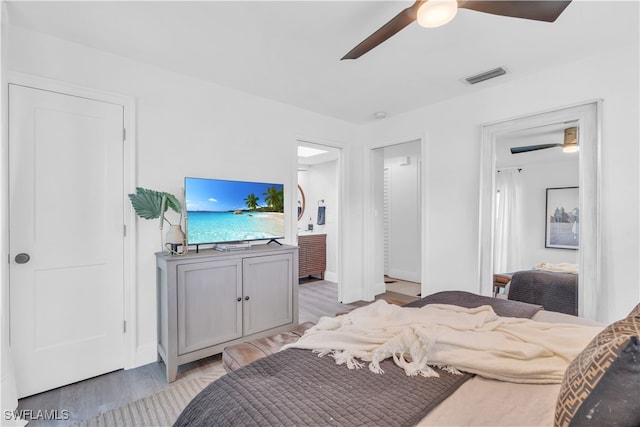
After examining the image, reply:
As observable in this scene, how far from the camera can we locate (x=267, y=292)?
109 inches

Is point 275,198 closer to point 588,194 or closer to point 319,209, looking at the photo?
point 319,209

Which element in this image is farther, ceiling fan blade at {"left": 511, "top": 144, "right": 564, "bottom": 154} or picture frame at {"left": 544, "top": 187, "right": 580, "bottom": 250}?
ceiling fan blade at {"left": 511, "top": 144, "right": 564, "bottom": 154}

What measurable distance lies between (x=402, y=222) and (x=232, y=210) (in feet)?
11.9

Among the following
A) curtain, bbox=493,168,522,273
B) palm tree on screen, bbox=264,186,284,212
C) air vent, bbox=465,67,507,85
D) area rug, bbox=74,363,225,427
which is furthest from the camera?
palm tree on screen, bbox=264,186,284,212

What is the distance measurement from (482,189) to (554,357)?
2172 millimetres

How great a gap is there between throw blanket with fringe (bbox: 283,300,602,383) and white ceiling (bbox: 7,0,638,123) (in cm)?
180

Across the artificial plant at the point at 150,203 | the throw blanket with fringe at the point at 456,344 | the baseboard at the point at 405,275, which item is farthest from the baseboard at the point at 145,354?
the baseboard at the point at 405,275

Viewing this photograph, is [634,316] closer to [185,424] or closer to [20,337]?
[185,424]

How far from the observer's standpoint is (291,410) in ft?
2.94

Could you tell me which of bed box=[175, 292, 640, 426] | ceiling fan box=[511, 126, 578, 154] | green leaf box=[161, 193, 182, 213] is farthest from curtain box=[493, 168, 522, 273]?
green leaf box=[161, 193, 182, 213]

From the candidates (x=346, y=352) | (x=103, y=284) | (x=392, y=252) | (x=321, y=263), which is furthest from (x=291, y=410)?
(x=392, y=252)

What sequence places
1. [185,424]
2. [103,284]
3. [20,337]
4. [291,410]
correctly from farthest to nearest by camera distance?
[103,284]
[20,337]
[185,424]
[291,410]

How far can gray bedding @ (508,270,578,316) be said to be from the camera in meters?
2.47

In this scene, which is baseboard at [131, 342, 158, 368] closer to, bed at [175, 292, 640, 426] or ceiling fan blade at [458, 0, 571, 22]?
bed at [175, 292, 640, 426]
